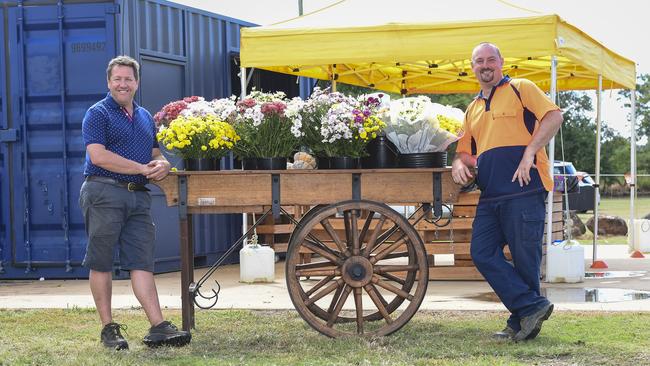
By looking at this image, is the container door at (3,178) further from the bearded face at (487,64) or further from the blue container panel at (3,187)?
the bearded face at (487,64)

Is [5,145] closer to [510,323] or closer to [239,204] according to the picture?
[239,204]

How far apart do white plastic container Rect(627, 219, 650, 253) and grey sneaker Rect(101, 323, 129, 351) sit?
9684 millimetres

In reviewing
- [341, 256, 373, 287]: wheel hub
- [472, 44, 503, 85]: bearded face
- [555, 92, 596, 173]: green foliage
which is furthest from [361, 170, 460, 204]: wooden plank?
[555, 92, 596, 173]: green foliage

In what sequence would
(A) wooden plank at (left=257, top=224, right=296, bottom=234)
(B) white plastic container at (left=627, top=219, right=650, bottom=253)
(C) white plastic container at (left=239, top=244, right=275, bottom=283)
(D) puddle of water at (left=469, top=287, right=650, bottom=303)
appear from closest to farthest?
1. (D) puddle of water at (left=469, top=287, right=650, bottom=303)
2. (C) white plastic container at (left=239, top=244, right=275, bottom=283)
3. (A) wooden plank at (left=257, top=224, right=296, bottom=234)
4. (B) white plastic container at (left=627, top=219, right=650, bottom=253)

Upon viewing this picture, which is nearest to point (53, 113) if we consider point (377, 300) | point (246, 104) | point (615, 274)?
point (246, 104)

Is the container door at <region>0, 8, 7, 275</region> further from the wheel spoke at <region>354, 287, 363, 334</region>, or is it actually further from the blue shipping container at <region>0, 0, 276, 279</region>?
the wheel spoke at <region>354, 287, 363, 334</region>

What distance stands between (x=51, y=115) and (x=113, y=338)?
4.92m

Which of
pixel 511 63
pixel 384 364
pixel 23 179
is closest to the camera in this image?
pixel 384 364

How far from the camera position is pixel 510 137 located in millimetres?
6621

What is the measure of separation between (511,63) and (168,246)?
16.7 ft

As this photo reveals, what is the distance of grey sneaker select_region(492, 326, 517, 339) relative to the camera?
6.65m

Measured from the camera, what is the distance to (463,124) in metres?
7.02

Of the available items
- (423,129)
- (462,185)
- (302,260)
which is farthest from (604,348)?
(302,260)

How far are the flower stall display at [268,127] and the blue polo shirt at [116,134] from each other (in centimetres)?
64
